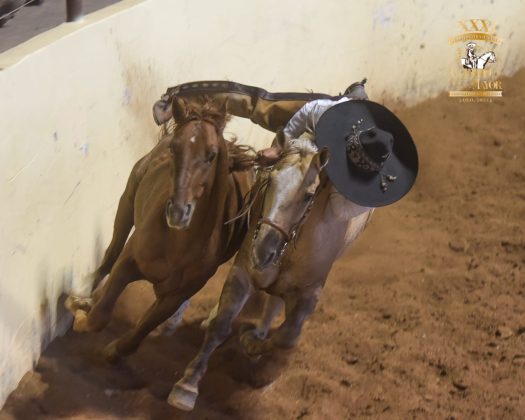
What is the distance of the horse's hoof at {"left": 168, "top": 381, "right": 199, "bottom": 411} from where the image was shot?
2576 mm

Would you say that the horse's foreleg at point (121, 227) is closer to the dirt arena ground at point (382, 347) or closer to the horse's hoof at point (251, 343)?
the dirt arena ground at point (382, 347)

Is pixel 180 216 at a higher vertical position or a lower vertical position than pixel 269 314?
higher

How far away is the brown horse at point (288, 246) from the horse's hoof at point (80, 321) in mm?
427

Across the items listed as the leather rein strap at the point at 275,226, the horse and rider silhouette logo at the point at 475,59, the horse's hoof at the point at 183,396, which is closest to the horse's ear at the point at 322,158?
the leather rein strap at the point at 275,226

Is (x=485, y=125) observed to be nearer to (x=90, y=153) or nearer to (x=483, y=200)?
(x=483, y=200)

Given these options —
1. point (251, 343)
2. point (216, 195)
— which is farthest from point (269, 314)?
point (216, 195)

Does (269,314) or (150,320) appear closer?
(150,320)

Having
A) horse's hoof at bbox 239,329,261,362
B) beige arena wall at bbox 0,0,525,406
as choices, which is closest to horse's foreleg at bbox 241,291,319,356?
horse's hoof at bbox 239,329,261,362

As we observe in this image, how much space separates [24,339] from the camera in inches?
108

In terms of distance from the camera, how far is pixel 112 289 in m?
2.58

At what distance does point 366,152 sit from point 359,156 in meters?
0.03

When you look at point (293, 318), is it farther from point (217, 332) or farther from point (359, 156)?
point (359, 156)

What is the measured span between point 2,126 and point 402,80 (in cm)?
377

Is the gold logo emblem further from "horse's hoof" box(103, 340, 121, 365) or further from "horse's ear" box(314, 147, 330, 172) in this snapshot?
"horse's hoof" box(103, 340, 121, 365)
